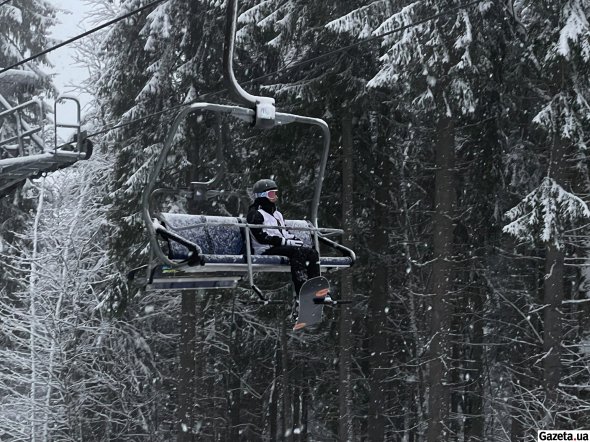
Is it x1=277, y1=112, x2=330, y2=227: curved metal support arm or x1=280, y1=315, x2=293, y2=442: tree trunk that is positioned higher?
x1=277, y1=112, x2=330, y2=227: curved metal support arm

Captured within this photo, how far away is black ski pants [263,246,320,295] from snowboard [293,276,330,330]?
0.83 feet

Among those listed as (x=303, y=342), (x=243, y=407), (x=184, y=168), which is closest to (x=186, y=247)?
(x=184, y=168)

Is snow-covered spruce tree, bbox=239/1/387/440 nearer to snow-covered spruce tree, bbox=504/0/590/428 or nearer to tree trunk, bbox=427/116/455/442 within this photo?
tree trunk, bbox=427/116/455/442

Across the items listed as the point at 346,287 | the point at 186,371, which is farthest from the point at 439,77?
the point at 186,371

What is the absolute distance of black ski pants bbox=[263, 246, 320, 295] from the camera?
31.1 ft

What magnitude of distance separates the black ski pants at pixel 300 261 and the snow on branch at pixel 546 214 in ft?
22.4

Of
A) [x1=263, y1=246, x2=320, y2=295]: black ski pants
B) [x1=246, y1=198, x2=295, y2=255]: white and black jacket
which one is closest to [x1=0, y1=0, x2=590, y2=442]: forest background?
[x1=246, y1=198, x2=295, y2=255]: white and black jacket

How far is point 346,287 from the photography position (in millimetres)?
19438

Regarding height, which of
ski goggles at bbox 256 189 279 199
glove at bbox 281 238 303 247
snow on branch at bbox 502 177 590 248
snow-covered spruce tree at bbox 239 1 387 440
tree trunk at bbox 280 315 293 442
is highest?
snow-covered spruce tree at bbox 239 1 387 440

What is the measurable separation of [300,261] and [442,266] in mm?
8559

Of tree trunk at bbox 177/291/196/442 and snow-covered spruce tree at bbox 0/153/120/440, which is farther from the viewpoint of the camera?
snow-covered spruce tree at bbox 0/153/120/440

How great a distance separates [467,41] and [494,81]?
2.03m

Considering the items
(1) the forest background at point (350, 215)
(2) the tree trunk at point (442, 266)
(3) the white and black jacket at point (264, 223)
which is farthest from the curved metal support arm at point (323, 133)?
(2) the tree trunk at point (442, 266)

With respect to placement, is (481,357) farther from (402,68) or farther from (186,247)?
(186,247)
